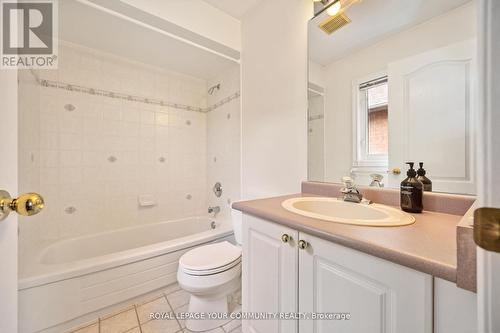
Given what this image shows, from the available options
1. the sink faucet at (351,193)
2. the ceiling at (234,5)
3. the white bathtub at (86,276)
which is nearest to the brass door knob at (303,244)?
the sink faucet at (351,193)

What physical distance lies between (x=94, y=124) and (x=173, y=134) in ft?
2.60

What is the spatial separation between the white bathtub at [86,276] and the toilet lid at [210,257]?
30 centimetres

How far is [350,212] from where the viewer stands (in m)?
1.01

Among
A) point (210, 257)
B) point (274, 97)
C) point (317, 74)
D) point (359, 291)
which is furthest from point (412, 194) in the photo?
point (210, 257)

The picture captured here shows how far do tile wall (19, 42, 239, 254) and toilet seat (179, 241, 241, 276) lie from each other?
81cm

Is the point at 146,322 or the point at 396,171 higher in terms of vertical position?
the point at 396,171

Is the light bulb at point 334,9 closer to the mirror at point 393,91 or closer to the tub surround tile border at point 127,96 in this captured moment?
the mirror at point 393,91

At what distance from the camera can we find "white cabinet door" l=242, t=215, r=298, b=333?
78 centimetres

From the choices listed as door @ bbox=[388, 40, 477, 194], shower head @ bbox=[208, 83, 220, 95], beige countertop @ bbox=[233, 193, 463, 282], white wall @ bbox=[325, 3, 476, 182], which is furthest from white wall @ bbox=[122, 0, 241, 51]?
beige countertop @ bbox=[233, 193, 463, 282]

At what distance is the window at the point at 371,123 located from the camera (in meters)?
1.04

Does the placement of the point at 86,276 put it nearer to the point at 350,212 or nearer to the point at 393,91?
the point at 350,212

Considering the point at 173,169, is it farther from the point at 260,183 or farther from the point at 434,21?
the point at 434,21

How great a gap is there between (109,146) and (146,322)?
1683 mm

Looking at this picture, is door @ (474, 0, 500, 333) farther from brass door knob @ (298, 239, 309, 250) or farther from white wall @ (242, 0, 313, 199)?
white wall @ (242, 0, 313, 199)
